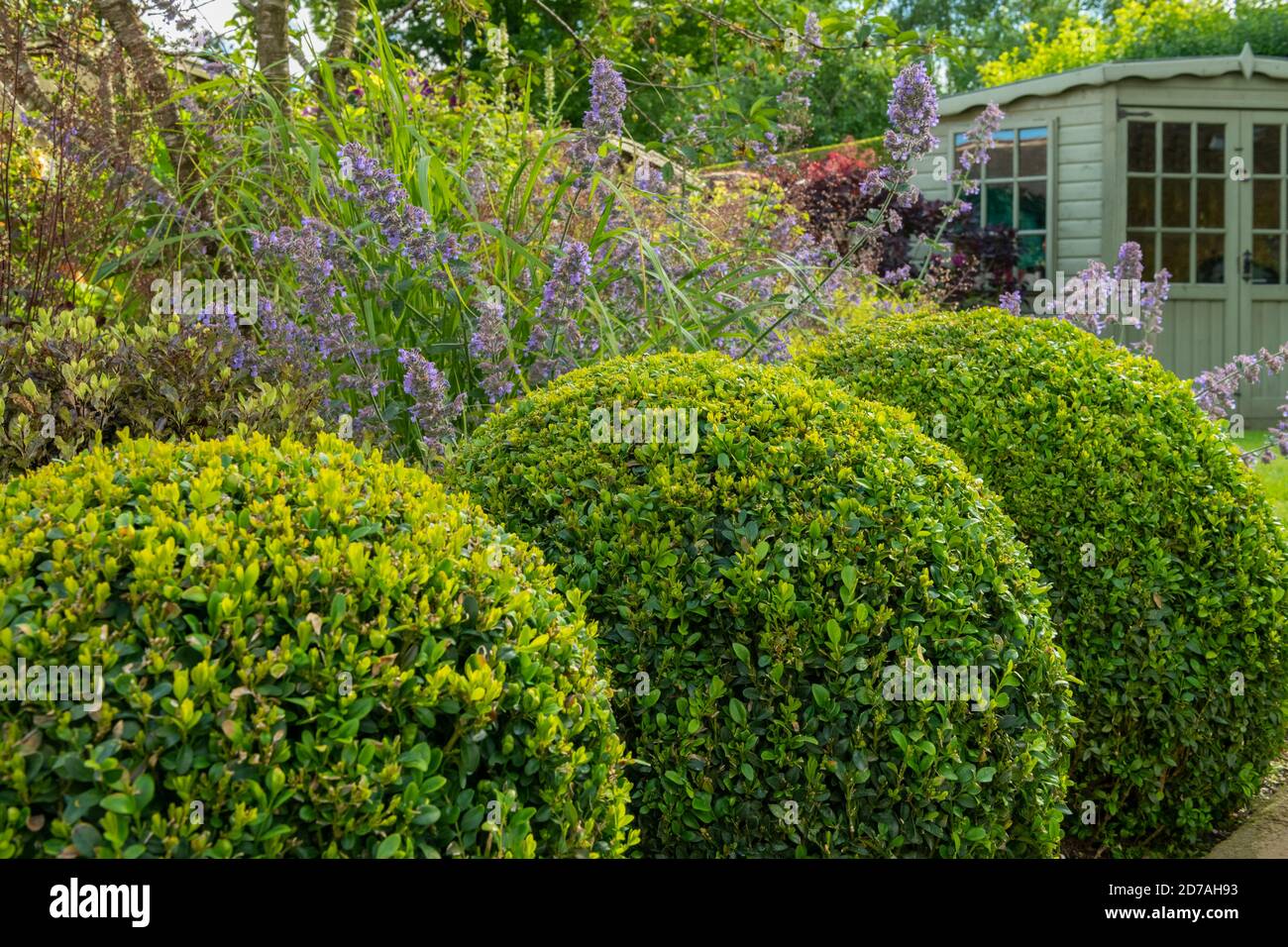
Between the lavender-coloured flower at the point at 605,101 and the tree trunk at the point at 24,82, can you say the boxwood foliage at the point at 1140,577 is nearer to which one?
the lavender-coloured flower at the point at 605,101

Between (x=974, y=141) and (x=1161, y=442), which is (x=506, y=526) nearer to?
(x=1161, y=442)

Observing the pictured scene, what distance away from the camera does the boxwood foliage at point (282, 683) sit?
1504mm

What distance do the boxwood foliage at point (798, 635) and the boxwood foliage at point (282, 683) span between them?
43 centimetres

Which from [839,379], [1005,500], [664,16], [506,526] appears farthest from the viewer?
[664,16]

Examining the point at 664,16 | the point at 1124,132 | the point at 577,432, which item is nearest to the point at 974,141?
the point at 664,16

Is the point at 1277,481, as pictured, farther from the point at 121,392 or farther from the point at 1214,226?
the point at 121,392

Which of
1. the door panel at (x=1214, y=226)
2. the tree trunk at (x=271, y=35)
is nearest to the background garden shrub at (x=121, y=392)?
the tree trunk at (x=271, y=35)

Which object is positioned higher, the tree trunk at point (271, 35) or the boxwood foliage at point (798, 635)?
the tree trunk at point (271, 35)

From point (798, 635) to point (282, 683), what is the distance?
1066mm

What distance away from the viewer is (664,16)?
20.8ft

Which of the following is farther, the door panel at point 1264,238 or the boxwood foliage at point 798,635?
the door panel at point 1264,238

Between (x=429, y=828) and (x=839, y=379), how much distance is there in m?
2.47

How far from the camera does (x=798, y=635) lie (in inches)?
92.3

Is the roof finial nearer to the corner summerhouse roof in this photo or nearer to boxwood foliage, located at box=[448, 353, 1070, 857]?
the corner summerhouse roof
